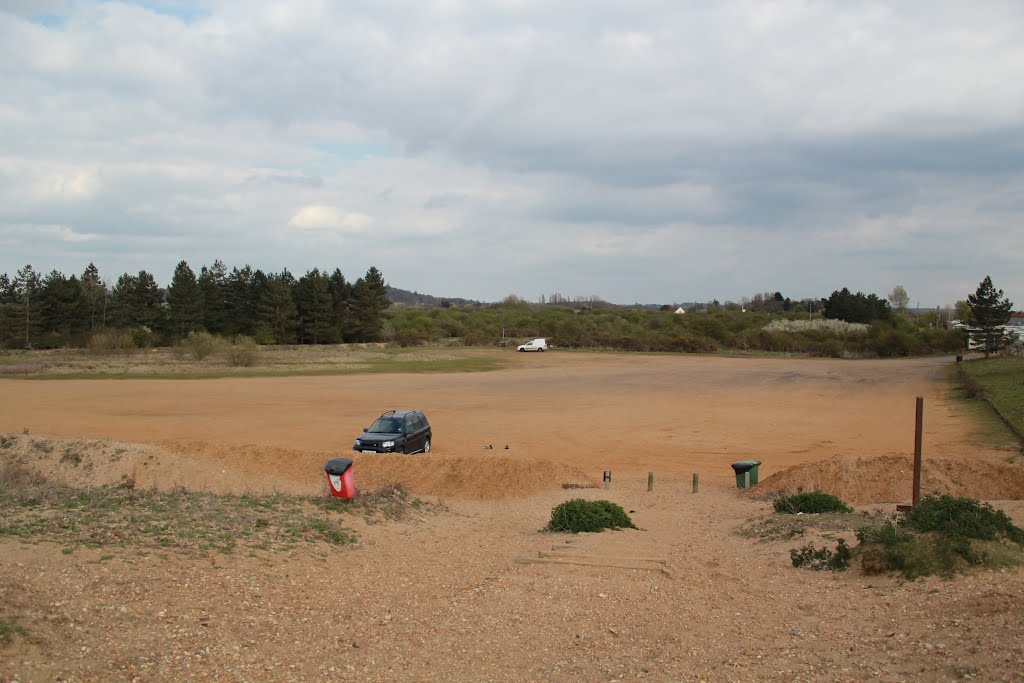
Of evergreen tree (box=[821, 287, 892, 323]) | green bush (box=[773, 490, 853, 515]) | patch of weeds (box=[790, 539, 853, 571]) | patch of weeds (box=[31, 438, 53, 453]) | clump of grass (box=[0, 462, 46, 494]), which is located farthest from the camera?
evergreen tree (box=[821, 287, 892, 323])

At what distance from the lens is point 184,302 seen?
265 ft

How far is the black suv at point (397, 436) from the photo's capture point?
851 inches

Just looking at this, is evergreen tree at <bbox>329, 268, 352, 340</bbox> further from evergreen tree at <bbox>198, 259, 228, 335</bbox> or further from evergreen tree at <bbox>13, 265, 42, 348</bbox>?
evergreen tree at <bbox>13, 265, 42, 348</bbox>

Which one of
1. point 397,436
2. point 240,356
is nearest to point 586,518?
point 397,436

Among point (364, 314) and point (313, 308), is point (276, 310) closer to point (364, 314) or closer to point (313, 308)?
point (313, 308)

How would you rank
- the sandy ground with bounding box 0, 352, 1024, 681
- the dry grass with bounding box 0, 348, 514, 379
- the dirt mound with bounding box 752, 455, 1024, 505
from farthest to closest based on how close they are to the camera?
the dry grass with bounding box 0, 348, 514, 379 < the dirt mound with bounding box 752, 455, 1024, 505 < the sandy ground with bounding box 0, 352, 1024, 681

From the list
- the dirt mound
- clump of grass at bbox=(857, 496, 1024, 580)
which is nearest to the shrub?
→ the dirt mound

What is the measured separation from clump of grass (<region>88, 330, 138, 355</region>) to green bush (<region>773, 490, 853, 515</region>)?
65.8m

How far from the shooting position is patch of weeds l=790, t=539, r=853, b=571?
9305mm

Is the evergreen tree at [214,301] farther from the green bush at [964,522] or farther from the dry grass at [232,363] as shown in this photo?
the green bush at [964,522]

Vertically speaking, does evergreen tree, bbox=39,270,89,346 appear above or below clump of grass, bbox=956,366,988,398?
above

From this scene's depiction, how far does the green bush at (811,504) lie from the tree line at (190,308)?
234 ft

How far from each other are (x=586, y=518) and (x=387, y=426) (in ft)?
37.2

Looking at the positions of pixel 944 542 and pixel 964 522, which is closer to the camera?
pixel 944 542
